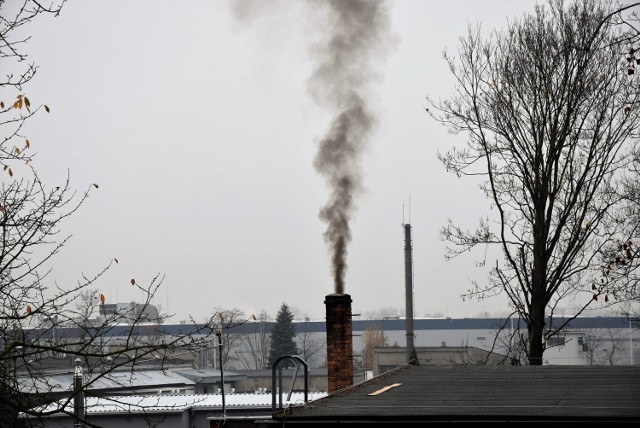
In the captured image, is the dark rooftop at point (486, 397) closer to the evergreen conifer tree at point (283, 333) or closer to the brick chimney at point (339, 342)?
the brick chimney at point (339, 342)

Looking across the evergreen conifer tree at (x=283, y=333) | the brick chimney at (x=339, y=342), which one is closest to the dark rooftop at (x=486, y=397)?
the brick chimney at (x=339, y=342)

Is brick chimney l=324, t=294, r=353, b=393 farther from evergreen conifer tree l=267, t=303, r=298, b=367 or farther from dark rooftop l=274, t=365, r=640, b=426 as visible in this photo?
evergreen conifer tree l=267, t=303, r=298, b=367

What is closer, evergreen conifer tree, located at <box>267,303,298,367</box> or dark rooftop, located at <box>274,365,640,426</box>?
dark rooftop, located at <box>274,365,640,426</box>

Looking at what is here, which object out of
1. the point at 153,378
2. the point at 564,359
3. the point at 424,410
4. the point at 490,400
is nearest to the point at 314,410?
the point at 424,410

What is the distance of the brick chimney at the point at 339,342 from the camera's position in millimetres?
21734

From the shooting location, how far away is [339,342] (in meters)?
22.0

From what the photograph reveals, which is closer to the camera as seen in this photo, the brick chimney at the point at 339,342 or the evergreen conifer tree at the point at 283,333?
the brick chimney at the point at 339,342

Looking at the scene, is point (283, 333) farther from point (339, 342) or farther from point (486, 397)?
point (486, 397)

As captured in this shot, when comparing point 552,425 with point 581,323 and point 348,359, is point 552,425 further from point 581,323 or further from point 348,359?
point 581,323

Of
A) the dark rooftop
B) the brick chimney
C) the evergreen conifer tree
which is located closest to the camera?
the dark rooftop

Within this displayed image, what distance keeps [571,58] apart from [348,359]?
31.0 ft

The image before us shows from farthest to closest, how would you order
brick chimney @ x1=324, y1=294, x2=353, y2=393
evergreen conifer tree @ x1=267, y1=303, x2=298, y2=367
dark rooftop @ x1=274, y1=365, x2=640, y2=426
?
evergreen conifer tree @ x1=267, y1=303, x2=298, y2=367, brick chimney @ x1=324, y1=294, x2=353, y2=393, dark rooftop @ x1=274, y1=365, x2=640, y2=426

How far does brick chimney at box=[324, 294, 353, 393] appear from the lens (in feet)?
71.3

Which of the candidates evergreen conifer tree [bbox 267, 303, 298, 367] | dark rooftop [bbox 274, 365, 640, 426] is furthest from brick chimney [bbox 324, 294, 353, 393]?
evergreen conifer tree [bbox 267, 303, 298, 367]
